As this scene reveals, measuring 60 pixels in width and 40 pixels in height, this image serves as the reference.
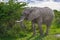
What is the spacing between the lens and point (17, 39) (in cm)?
1493

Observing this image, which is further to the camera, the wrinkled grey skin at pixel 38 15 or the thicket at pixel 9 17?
the thicket at pixel 9 17

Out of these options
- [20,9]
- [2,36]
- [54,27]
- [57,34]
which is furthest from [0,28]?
[54,27]

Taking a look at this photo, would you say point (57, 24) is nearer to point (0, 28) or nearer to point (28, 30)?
point (28, 30)

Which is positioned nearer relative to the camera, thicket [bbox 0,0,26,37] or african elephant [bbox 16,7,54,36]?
african elephant [bbox 16,7,54,36]

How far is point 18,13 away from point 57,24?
11.6ft

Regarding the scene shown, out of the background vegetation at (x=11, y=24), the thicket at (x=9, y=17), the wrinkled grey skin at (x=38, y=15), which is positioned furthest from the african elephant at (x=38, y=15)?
the thicket at (x=9, y=17)

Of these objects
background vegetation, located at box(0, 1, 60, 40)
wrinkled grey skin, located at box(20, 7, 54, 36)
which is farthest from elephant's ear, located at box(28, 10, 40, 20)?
background vegetation, located at box(0, 1, 60, 40)

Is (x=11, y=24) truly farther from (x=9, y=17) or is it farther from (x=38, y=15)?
(x=38, y=15)

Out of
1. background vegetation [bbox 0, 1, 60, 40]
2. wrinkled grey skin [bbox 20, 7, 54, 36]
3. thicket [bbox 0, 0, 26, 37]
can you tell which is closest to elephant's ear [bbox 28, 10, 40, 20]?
wrinkled grey skin [bbox 20, 7, 54, 36]

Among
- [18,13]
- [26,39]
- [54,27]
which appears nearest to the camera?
[26,39]

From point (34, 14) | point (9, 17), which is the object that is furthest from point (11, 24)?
point (34, 14)

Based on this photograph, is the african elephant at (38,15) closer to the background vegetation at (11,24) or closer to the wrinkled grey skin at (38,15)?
the wrinkled grey skin at (38,15)

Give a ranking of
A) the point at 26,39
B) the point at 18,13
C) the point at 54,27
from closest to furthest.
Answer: the point at 26,39
the point at 18,13
the point at 54,27

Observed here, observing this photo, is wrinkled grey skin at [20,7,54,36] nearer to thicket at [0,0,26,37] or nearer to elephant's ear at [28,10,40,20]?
elephant's ear at [28,10,40,20]
